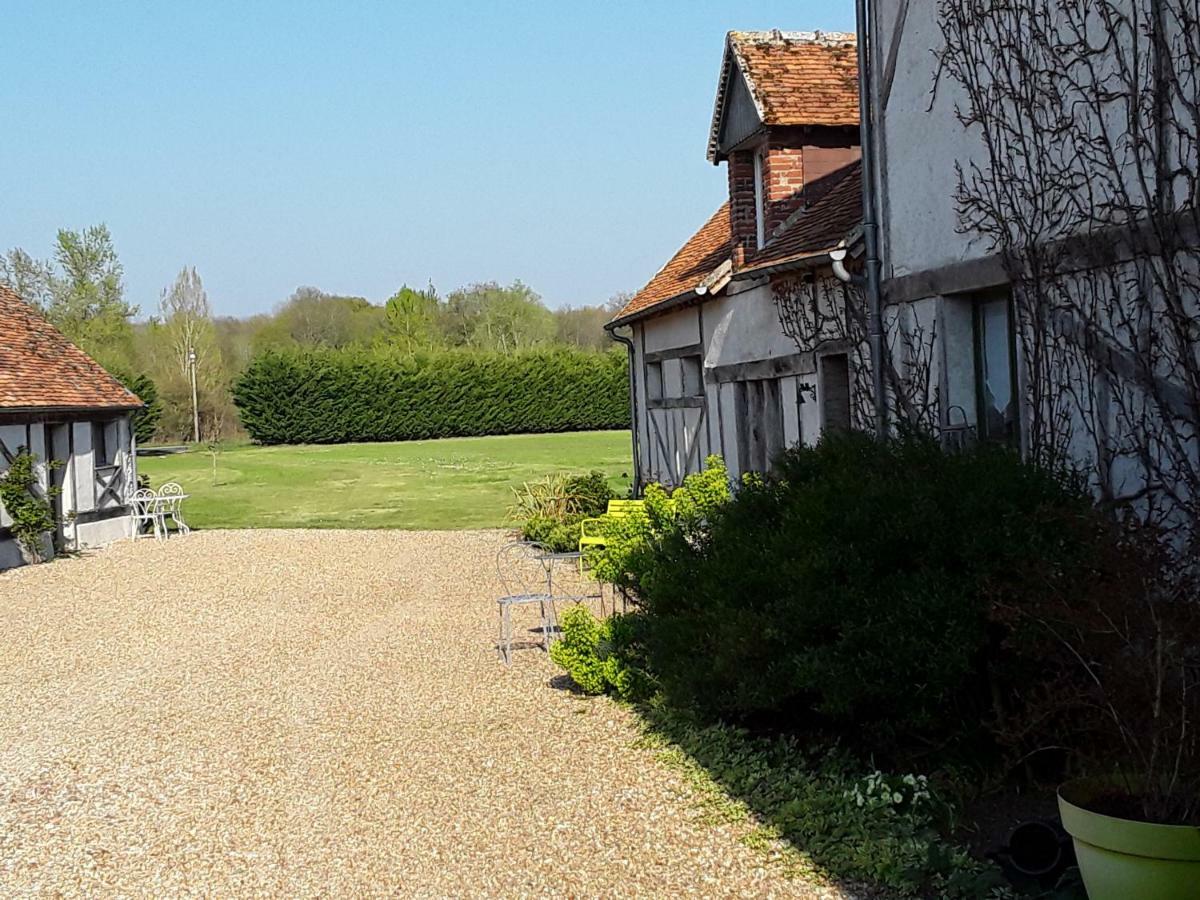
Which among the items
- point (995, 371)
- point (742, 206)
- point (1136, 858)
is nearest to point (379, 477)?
point (742, 206)

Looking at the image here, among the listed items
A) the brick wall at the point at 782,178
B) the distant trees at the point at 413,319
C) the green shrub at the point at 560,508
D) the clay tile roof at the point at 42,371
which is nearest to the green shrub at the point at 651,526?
the brick wall at the point at 782,178

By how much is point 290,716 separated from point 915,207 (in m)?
5.16

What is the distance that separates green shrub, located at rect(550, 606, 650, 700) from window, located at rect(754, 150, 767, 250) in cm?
521

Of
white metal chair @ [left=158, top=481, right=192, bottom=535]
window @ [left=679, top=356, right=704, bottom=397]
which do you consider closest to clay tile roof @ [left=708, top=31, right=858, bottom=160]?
window @ [left=679, top=356, right=704, bottom=397]

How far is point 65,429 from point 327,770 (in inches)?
521

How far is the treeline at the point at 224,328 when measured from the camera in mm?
46875

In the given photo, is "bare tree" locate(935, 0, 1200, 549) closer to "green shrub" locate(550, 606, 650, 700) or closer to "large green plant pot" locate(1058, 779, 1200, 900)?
"large green plant pot" locate(1058, 779, 1200, 900)

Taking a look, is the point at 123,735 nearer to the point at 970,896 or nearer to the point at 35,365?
the point at 970,896

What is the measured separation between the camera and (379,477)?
31812 millimetres

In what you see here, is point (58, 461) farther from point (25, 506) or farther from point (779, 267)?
point (779, 267)

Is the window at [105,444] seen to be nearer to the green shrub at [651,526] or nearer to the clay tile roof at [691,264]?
the clay tile roof at [691,264]

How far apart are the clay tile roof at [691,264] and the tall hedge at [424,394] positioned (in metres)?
30.2

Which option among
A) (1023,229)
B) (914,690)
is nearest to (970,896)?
(914,690)

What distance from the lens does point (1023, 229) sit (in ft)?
23.2
